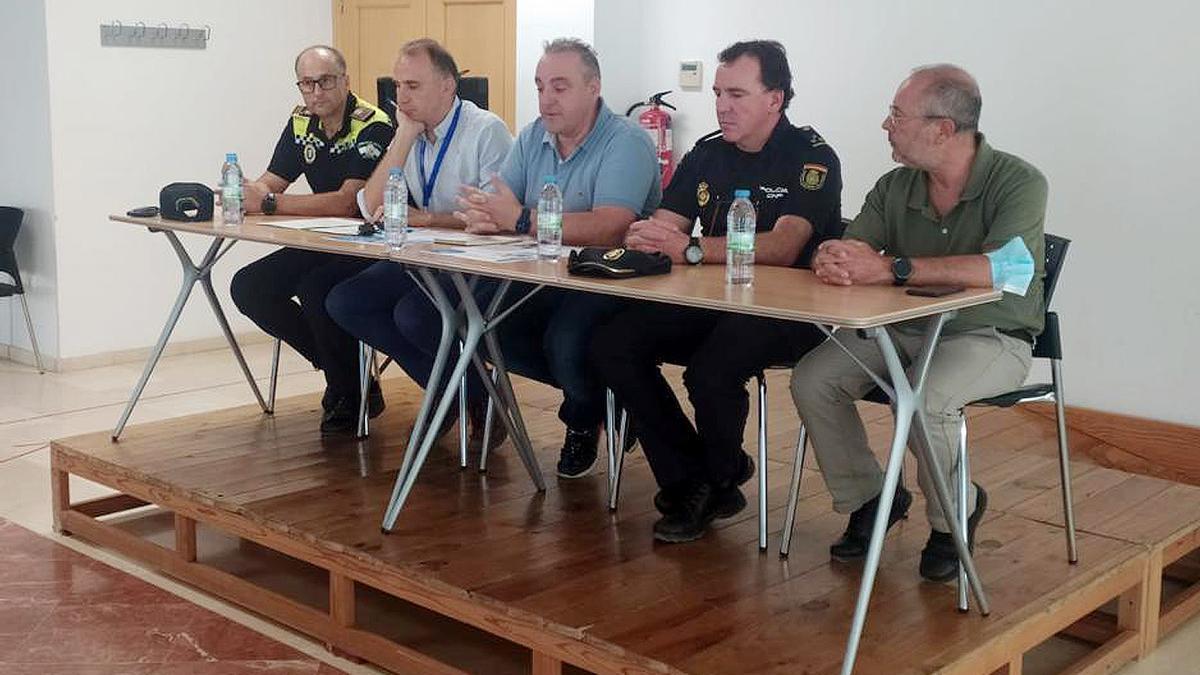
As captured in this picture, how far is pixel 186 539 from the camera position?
12.2ft

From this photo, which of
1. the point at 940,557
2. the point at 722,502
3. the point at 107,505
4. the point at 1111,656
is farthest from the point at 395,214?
the point at 1111,656

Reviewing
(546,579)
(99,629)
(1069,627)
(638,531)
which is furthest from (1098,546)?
(99,629)

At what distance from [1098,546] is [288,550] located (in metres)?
1.91

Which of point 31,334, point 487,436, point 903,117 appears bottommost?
point 31,334

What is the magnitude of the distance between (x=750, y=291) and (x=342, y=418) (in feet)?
6.40

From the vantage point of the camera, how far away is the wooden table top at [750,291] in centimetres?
252

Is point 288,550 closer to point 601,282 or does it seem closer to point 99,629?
point 99,629

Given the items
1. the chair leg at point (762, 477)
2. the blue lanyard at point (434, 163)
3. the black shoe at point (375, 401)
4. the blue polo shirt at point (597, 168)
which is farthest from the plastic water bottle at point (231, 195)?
the chair leg at point (762, 477)

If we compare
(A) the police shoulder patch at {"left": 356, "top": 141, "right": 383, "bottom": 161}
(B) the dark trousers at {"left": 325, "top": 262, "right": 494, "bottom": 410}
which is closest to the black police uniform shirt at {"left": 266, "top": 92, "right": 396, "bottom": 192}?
(A) the police shoulder patch at {"left": 356, "top": 141, "right": 383, "bottom": 161}

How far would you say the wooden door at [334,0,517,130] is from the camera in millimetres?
6516

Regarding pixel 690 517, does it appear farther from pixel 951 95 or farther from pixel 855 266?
pixel 951 95

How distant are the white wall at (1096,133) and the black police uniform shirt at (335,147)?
187 cm

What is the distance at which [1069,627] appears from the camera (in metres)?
3.42

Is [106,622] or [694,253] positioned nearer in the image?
[694,253]
